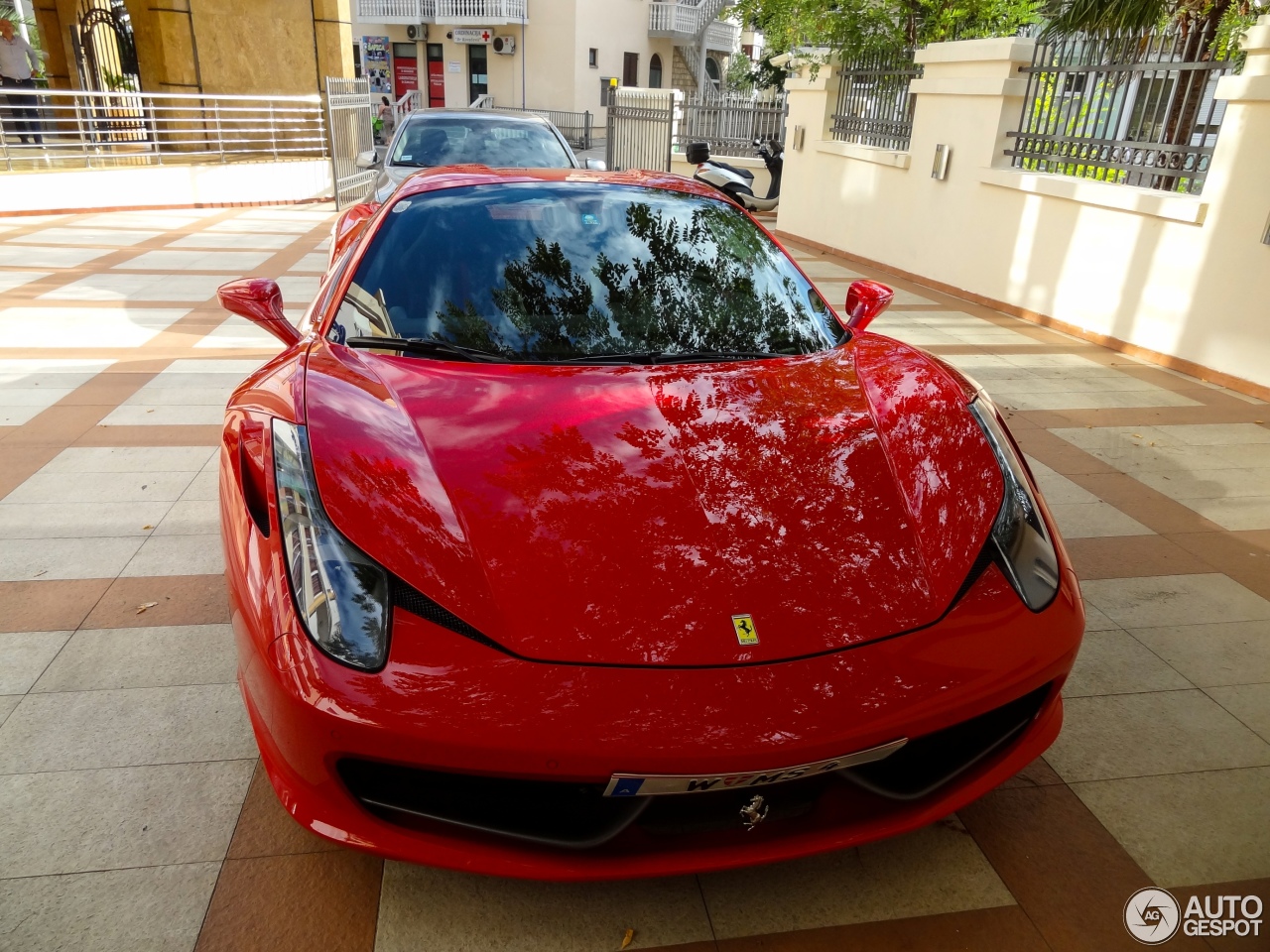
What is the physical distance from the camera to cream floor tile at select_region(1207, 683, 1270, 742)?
2453mm

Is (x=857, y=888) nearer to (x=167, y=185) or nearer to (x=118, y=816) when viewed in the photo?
(x=118, y=816)

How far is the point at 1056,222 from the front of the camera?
7102mm

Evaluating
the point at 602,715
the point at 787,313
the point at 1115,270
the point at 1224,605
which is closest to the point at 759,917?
the point at 602,715

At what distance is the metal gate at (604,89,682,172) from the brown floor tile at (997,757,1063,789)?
46.2 feet

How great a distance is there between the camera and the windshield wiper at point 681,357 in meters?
2.32

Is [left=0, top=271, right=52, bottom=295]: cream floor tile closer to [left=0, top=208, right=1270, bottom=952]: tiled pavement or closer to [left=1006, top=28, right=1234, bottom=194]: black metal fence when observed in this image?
[left=0, top=208, right=1270, bottom=952]: tiled pavement

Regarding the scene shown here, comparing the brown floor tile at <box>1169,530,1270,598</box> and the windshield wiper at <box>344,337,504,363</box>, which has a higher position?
the windshield wiper at <box>344,337,504,363</box>

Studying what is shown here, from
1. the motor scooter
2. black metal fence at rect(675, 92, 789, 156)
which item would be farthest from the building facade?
the motor scooter

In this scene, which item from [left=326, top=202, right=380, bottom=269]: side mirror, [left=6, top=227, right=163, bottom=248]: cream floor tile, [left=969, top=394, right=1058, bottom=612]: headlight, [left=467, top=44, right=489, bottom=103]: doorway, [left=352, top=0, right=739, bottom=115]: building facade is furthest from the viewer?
[left=467, top=44, right=489, bottom=103]: doorway

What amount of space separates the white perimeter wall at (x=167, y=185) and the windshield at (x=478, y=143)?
6200 millimetres

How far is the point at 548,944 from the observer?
1.70 m

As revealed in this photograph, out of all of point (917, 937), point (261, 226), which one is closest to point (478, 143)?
point (261, 226)

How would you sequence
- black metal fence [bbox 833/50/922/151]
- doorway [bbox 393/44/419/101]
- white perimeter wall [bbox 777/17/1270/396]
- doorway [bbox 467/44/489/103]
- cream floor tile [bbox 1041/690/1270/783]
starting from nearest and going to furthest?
1. cream floor tile [bbox 1041/690/1270/783]
2. white perimeter wall [bbox 777/17/1270/396]
3. black metal fence [bbox 833/50/922/151]
4. doorway [bbox 467/44/489/103]
5. doorway [bbox 393/44/419/101]

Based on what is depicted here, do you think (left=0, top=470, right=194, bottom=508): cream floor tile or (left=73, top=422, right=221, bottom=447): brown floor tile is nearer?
(left=0, top=470, right=194, bottom=508): cream floor tile
